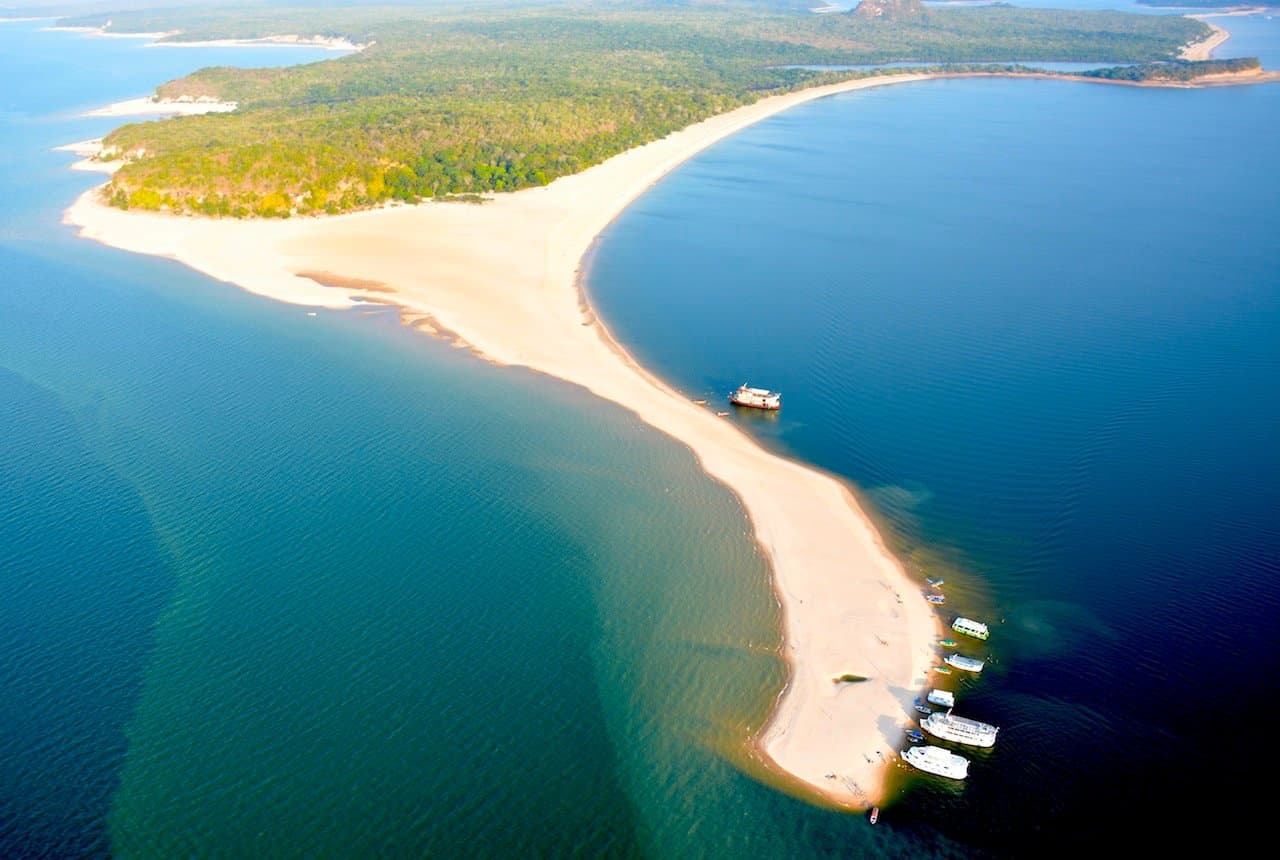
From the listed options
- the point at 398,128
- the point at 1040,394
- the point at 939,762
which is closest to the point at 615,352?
the point at 1040,394

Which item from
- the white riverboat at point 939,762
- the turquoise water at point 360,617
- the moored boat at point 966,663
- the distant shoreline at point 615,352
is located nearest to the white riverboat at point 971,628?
the distant shoreline at point 615,352

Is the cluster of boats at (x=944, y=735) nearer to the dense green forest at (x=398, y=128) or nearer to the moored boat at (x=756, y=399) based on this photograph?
the moored boat at (x=756, y=399)

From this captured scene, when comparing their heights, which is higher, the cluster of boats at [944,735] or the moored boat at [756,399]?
the moored boat at [756,399]

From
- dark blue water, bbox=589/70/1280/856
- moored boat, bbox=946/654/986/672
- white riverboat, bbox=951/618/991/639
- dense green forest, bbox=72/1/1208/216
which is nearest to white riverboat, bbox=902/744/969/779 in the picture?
dark blue water, bbox=589/70/1280/856

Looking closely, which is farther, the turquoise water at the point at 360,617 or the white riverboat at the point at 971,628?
the white riverboat at the point at 971,628

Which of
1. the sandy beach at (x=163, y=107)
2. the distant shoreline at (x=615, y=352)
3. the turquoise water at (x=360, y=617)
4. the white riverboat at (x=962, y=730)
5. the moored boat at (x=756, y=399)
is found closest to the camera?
the turquoise water at (x=360, y=617)

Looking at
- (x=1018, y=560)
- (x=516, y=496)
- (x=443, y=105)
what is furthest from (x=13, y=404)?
(x=443, y=105)

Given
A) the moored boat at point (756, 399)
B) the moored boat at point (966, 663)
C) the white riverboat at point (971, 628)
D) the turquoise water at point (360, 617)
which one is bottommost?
the turquoise water at point (360, 617)
